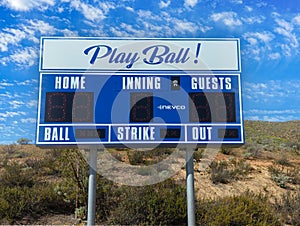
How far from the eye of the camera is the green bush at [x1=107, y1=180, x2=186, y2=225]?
938 centimetres

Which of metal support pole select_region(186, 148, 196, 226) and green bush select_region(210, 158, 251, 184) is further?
green bush select_region(210, 158, 251, 184)

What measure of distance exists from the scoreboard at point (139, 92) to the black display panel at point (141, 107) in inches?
0.8

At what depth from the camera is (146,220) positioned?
31.0 ft

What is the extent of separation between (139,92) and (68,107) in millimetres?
1551

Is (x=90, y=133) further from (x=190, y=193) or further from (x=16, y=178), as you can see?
(x=16, y=178)

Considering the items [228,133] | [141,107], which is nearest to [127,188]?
[141,107]

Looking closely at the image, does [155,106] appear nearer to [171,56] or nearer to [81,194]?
[171,56]

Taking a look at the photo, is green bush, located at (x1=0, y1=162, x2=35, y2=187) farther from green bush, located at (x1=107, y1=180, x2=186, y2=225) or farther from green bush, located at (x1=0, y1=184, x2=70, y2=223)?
green bush, located at (x1=107, y1=180, x2=186, y2=225)

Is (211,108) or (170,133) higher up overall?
(211,108)

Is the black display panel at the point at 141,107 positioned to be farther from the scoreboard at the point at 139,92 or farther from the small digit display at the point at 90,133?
the small digit display at the point at 90,133

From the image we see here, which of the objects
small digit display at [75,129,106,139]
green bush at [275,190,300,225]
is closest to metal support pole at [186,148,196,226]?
small digit display at [75,129,106,139]

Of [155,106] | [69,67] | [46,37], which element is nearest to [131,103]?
[155,106]

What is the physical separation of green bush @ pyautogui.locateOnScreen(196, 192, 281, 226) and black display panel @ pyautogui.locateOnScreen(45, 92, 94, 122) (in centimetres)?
427

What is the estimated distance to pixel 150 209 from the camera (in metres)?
9.40
